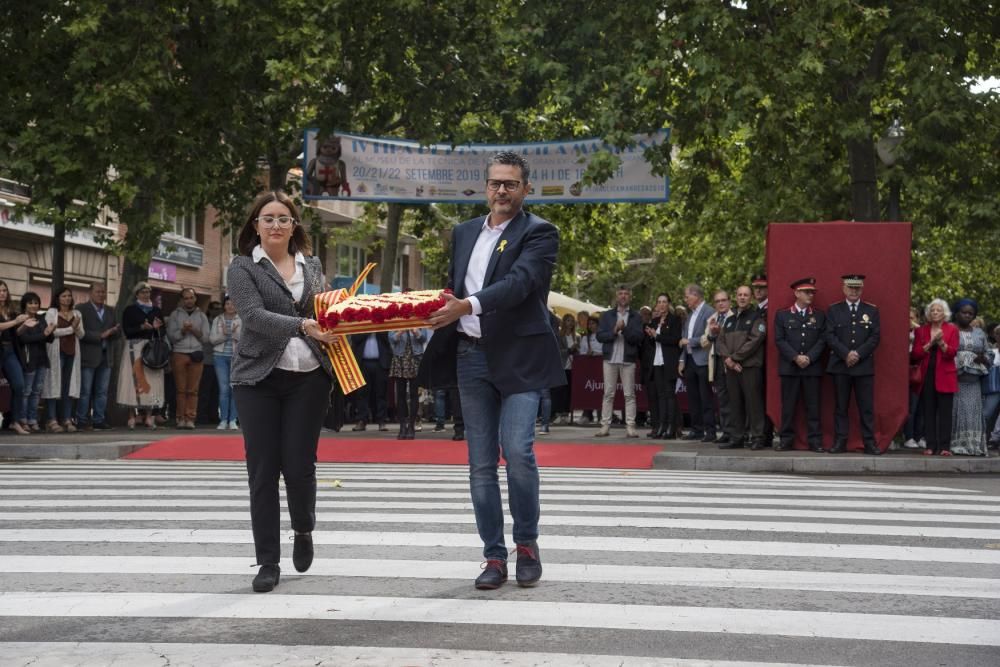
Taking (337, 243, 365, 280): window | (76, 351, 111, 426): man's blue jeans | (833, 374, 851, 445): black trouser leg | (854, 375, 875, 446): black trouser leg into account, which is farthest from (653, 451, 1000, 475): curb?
(337, 243, 365, 280): window

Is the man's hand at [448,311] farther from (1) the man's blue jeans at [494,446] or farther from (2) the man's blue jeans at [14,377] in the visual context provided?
(2) the man's blue jeans at [14,377]

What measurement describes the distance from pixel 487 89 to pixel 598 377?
17.5 feet

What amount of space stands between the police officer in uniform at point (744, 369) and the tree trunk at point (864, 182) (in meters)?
5.42

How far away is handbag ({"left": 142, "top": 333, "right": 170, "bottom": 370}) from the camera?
69.5 feet

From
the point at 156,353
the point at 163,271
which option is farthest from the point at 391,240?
the point at 163,271

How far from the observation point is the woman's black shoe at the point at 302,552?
22.3 ft

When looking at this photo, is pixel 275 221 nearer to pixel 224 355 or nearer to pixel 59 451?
pixel 59 451

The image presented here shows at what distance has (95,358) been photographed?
20.4 m

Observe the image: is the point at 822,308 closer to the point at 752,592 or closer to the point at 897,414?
the point at 897,414

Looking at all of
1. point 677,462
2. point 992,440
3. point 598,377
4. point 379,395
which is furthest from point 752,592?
point 598,377

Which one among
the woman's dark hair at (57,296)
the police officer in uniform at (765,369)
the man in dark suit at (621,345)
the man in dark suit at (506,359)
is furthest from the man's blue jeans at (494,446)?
the woman's dark hair at (57,296)

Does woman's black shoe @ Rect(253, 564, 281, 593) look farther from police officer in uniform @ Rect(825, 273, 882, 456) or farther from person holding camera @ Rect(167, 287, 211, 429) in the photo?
person holding camera @ Rect(167, 287, 211, 429)

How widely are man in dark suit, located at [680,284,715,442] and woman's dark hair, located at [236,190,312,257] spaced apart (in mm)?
12272

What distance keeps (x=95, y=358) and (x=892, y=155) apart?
39.0ft
